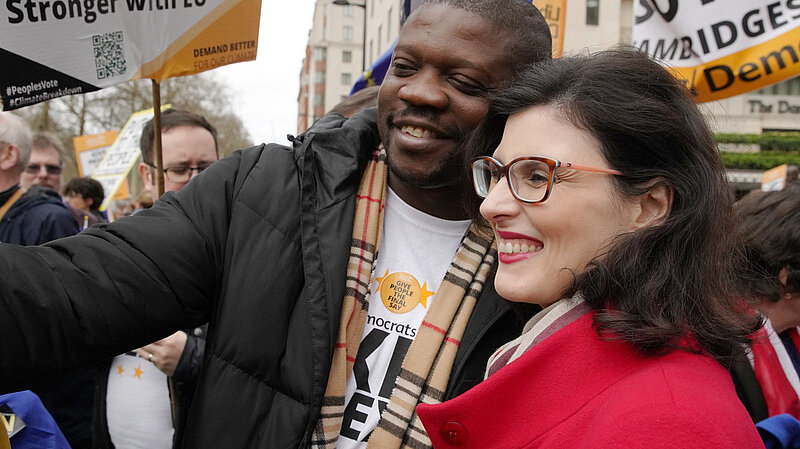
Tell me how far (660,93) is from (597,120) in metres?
0.20

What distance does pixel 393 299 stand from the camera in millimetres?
1931

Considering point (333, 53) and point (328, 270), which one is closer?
point (328, 270)

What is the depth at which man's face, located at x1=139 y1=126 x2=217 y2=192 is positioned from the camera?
341 cm

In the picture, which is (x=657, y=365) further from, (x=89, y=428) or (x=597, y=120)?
(x=89, y=428)

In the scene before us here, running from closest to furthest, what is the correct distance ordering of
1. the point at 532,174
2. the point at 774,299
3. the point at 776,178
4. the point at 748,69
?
the point at 532,174 → the point at 774,299 → the point at 748,69 → the point at 776,178

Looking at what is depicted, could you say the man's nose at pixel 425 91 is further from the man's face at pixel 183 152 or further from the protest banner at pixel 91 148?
the protest banner at pixel 91 148

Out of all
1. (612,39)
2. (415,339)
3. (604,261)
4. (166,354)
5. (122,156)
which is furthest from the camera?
(612,39)

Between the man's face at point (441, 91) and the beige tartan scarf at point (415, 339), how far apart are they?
131 millimetres

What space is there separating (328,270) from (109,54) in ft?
3.09

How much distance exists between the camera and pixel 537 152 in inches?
57.7

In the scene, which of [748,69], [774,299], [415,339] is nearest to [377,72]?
[748,69]

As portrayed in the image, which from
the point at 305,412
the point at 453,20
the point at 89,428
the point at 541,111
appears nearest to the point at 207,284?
the point at 305,412

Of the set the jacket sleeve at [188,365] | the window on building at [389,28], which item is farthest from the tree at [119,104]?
the jacket sleeve at [188,365]

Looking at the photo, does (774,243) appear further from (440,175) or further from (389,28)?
(389,28)
